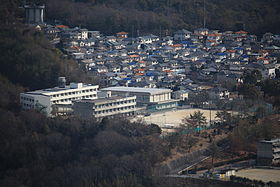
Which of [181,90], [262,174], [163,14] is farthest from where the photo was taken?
[163,14]

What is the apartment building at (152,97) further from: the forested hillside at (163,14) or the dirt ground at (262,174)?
the forested hillside at (163,14)

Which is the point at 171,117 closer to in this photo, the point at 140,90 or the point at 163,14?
the point at 140,90

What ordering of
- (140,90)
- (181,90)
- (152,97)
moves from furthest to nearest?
(181,90) < (140,90) < (152,97)

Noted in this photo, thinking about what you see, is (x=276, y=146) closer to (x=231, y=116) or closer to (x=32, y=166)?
(x=231, y=116)

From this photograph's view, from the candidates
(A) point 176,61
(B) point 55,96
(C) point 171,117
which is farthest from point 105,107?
(A) point 176,61

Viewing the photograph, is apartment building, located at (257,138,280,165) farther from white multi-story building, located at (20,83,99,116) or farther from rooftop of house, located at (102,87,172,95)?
white multi-story building, located at (20,83,99,116)

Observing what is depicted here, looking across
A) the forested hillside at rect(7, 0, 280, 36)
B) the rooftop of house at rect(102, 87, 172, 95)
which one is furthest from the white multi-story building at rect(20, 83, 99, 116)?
the forested hillside at rect(7, 0, 280, 36)

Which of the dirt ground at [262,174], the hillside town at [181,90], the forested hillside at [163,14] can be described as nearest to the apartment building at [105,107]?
the hillside town at [181,90]
